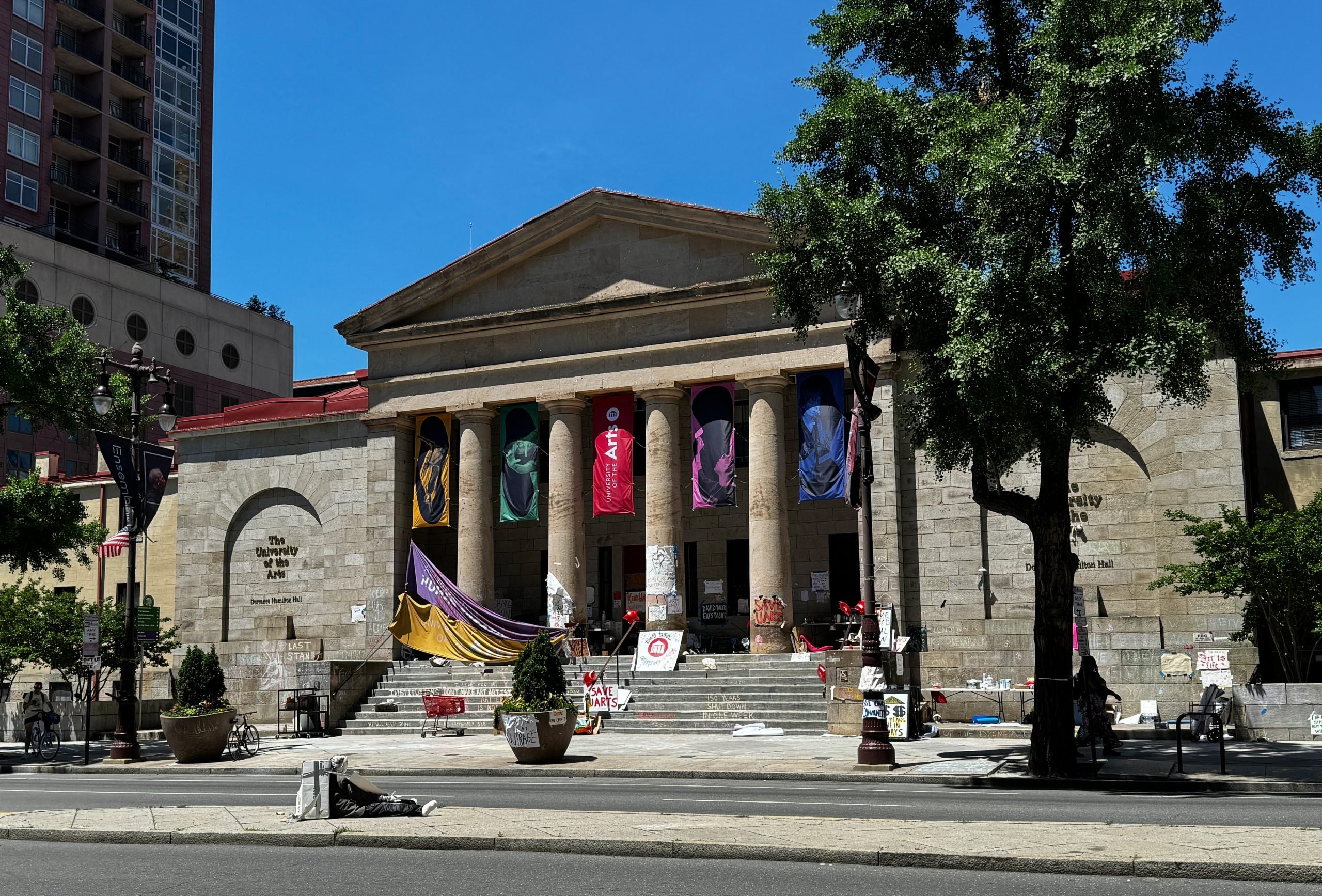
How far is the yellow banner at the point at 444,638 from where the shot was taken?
34781 mm

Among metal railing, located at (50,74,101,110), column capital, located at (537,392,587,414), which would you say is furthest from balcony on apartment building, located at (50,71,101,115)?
column capital, located at (537,392,587,414)

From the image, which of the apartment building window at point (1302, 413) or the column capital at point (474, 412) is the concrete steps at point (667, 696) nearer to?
the column capital at point (474, 412)

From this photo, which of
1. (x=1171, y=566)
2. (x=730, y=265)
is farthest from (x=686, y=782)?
(x=730, y=265)

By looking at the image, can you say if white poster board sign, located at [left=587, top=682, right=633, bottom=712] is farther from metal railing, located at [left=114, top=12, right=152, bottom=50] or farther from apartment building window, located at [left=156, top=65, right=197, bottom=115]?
metal railing, located at [left=114, top=12, right=152, bottom=50]

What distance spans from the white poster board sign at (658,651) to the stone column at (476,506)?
591 cm

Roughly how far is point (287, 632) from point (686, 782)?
78.2 ft

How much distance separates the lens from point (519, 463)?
122 ft

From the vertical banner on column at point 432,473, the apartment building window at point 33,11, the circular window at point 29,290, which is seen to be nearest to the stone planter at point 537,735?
the vertical banner on column at point 432,473

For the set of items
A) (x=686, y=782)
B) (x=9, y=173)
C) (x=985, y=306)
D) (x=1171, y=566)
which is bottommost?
(x=686, y=782)

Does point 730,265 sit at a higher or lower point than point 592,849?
higher

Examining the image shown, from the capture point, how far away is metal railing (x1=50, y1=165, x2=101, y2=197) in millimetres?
69562

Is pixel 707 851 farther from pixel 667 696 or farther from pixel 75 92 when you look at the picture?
pixel 75 92

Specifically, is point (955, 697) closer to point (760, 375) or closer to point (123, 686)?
point (760, 375)

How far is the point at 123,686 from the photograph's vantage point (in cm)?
2667
